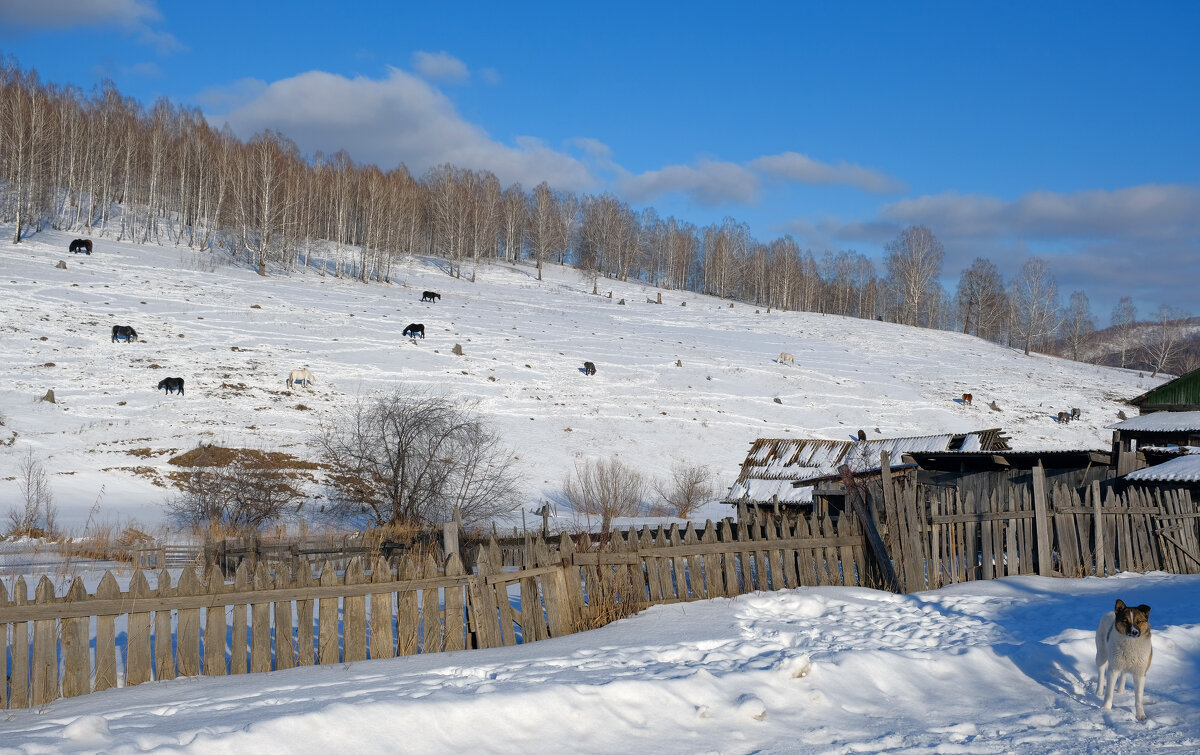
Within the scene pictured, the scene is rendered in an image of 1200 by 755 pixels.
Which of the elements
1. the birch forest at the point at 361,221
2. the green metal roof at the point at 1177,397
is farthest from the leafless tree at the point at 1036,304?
the green metal roof at the point at 1177,397

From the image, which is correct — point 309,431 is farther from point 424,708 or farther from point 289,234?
point 289,234

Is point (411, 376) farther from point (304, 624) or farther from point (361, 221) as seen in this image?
point (361, 221)

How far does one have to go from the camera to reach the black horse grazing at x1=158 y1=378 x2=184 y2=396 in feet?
113

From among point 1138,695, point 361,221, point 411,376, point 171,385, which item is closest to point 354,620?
point 1138,695

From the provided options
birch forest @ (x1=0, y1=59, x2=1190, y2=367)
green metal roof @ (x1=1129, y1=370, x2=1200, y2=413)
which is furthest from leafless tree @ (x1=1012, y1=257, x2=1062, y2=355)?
green metal roof @ (x1=1129, y1=370, x2=1200, y2=413)

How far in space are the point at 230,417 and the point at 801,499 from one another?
75.5 ft

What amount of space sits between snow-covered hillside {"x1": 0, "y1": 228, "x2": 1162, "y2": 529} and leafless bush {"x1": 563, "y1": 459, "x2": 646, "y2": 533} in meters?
1.20

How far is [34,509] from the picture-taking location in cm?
2136

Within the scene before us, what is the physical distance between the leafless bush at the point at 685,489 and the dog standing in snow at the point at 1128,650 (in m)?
21.9

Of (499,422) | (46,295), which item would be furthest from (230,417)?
(46,295)

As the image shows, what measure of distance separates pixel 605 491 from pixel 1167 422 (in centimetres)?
1874

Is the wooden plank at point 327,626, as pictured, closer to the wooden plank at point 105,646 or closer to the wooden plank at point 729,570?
the wooden plank at point 105,646

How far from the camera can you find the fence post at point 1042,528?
11648mm

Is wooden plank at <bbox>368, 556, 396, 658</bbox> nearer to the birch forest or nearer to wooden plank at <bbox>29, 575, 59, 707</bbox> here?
wooden plank at <bbox>29, 575, 59, 707</bbox>
